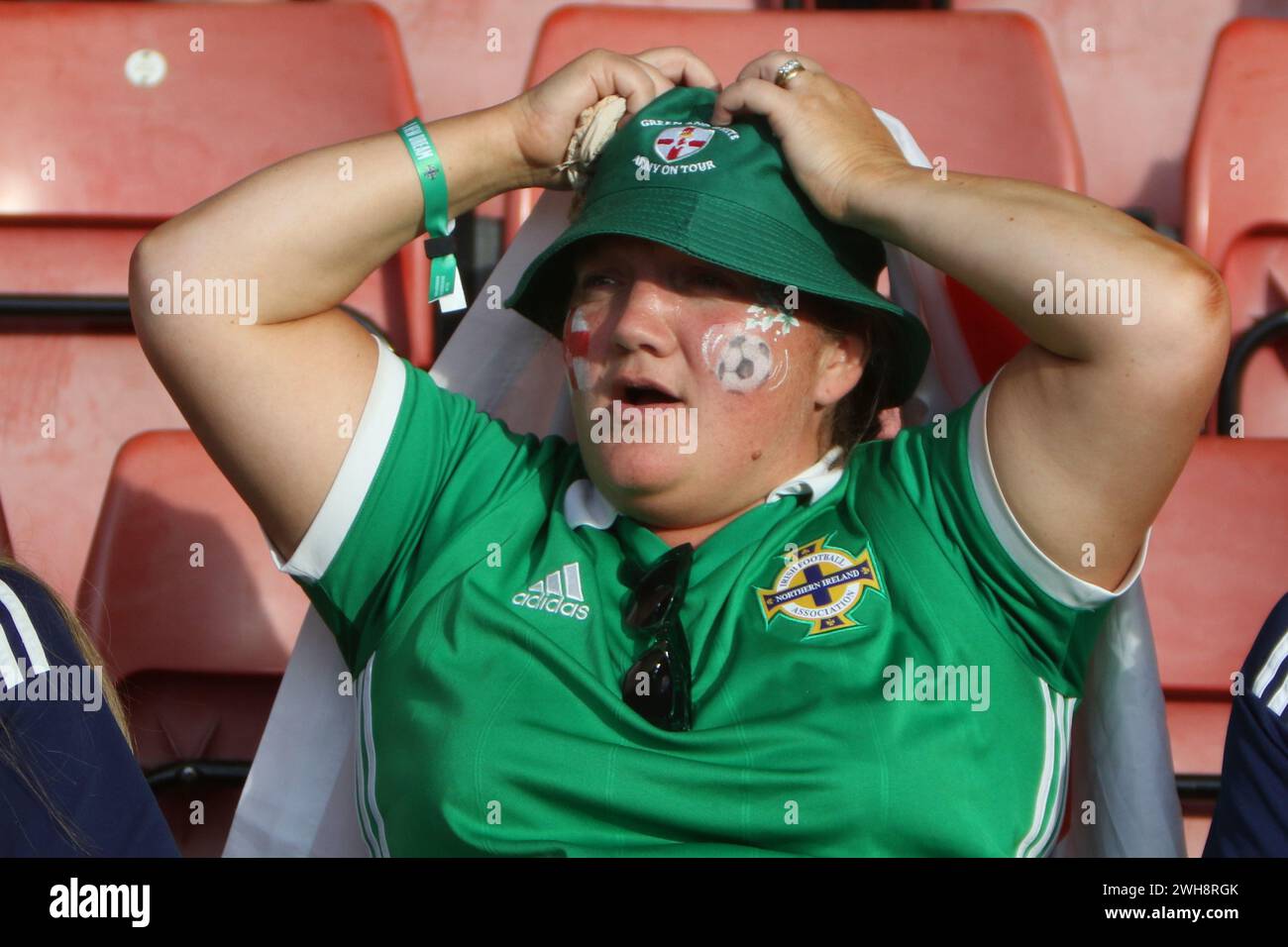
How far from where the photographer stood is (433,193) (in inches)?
61.6

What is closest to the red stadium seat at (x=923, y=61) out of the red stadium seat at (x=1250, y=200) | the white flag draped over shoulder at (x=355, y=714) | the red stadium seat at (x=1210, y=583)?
the red stadium seat at (x=1250, y=200)

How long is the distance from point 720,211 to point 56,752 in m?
0.81

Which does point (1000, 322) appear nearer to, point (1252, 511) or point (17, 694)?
point (1252, 511)

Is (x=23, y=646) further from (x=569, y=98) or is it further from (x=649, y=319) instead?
(x=569, y=98)

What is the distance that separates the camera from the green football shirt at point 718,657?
50.1 inches

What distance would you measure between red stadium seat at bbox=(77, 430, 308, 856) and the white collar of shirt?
477 mm

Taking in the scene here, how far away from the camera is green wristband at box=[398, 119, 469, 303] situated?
5.12ft

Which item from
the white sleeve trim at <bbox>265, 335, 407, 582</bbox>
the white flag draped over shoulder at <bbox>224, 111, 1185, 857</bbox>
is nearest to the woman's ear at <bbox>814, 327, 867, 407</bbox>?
the white flag draped over shoulder at <bbox>224, 111, 1185, 857</bbox>

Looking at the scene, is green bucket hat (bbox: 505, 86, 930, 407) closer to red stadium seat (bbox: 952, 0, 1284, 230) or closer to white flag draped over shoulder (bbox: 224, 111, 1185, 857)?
white flag draped over shoulder (bbox: 224, 111, 1185, 857)

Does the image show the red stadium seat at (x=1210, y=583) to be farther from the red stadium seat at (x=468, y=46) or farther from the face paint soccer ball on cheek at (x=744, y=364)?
the red stadium seat at (x=468, y=46)

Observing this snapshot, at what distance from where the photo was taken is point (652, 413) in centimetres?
144
